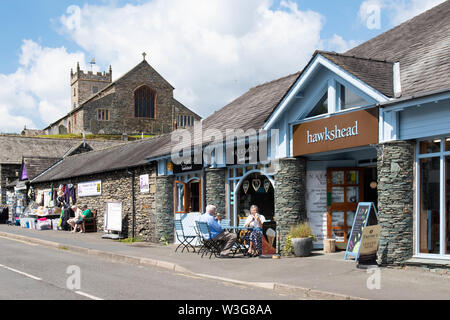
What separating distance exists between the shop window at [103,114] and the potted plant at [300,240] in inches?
2898

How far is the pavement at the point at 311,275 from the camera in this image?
9508 mm

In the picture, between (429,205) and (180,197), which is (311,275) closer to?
(429,205)

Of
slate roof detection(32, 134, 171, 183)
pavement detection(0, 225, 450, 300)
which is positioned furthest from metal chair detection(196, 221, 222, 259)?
A: slate roof detection(32, 134, 171, 183)

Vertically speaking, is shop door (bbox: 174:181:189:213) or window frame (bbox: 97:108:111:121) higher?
window frame (bbox: 97:108:111:121)

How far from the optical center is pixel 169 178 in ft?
70.5

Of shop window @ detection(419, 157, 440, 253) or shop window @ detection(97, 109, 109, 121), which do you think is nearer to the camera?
shop window @ detection(419, 157, 440, 253)

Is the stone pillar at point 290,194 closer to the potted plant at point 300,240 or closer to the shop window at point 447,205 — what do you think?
the potted plant at point 300,240

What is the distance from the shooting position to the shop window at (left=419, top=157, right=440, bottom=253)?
1159cm

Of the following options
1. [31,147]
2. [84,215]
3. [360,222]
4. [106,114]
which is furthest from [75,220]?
[106,114]

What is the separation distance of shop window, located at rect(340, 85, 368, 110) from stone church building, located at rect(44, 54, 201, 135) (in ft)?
239

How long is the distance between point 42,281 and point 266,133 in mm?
7479

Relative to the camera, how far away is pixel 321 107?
1448cm

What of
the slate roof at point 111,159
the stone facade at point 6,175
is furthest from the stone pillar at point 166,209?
the stone facade at point 6,175

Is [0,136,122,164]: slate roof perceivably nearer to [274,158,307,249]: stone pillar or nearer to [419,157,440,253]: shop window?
[274,158,307,249]: stone pillar
